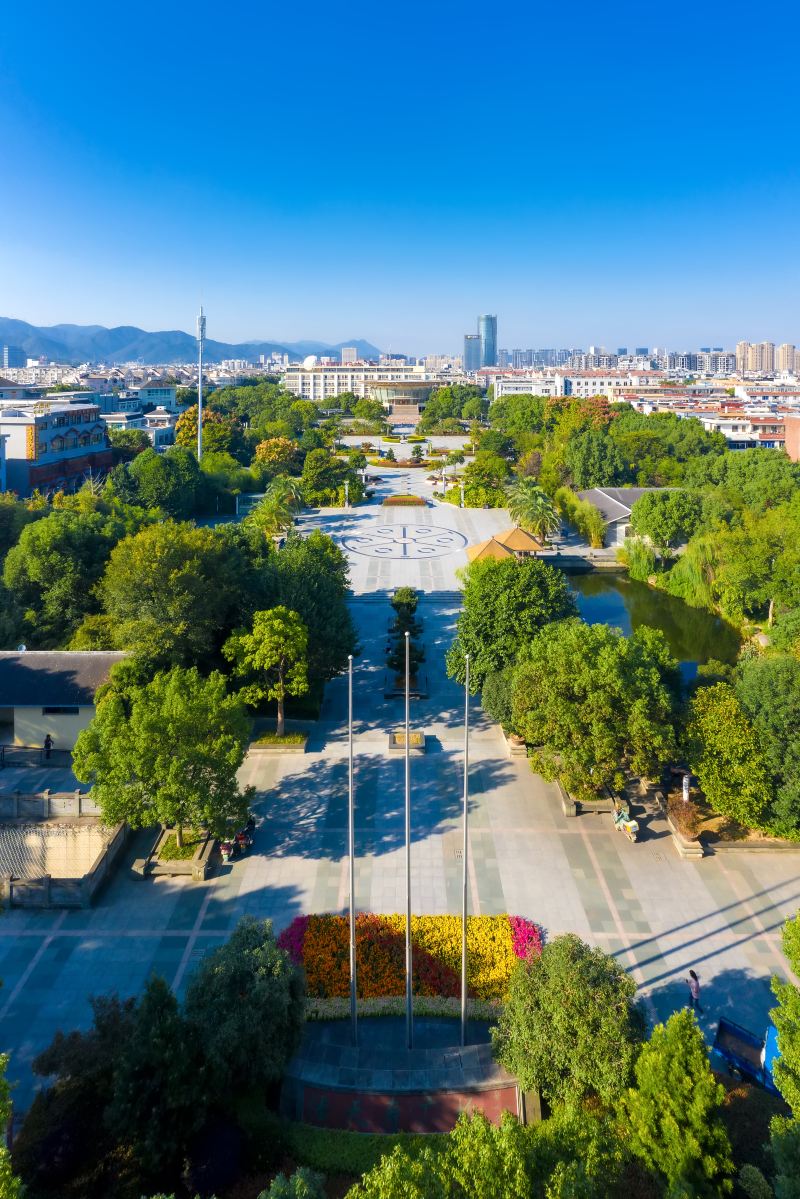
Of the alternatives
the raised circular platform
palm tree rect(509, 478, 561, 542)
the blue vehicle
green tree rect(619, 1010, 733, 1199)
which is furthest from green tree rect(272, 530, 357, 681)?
palm tree rect(509, 478, 561, 542)

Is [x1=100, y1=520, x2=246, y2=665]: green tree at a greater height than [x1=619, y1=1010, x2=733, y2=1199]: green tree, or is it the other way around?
[x1=100, y1=520, x2=246, y2=665]: green tree

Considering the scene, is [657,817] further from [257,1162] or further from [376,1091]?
[257,1162]

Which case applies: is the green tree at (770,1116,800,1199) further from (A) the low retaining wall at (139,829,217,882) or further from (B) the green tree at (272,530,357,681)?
(B) the green tree at (272,530,357,681)

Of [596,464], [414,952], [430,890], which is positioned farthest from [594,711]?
[596,464]

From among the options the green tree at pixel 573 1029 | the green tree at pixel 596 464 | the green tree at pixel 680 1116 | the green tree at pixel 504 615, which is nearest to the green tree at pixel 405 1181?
the green tree at pixel 680 1116

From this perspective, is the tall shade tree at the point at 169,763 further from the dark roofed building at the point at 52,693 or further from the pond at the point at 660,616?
the pond at the point at 660,616

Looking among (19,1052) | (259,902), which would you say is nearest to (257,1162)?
(19,1052)

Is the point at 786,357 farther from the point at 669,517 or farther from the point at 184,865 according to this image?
the point at 184,865
